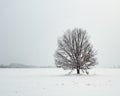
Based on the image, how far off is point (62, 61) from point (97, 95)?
31.5 metres

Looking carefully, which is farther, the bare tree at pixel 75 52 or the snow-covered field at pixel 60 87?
the bare tree at pixel 75 52

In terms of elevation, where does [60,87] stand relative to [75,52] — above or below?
below

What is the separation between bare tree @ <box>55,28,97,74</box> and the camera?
147 ft

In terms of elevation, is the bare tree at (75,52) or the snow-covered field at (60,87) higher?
the bare tree at (75,52)

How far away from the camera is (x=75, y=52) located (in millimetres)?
45719

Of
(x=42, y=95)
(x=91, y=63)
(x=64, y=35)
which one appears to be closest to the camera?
(x=42, y=95)

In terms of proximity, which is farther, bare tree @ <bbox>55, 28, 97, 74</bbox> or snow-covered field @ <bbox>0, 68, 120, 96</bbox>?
bare tree @ <bbox>55, 28, 97, 74</bbox>

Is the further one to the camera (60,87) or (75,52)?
(75,52)

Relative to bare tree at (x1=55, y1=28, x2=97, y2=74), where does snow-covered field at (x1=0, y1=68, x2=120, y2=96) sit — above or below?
below

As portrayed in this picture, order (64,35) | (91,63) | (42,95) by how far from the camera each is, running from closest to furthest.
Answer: (42,95), (91,63), (64,35)

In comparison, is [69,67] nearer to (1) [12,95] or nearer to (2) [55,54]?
(2) [55,54]

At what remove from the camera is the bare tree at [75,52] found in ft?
147

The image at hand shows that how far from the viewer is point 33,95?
14.0 m

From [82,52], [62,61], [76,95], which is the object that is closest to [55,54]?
[62,61]
